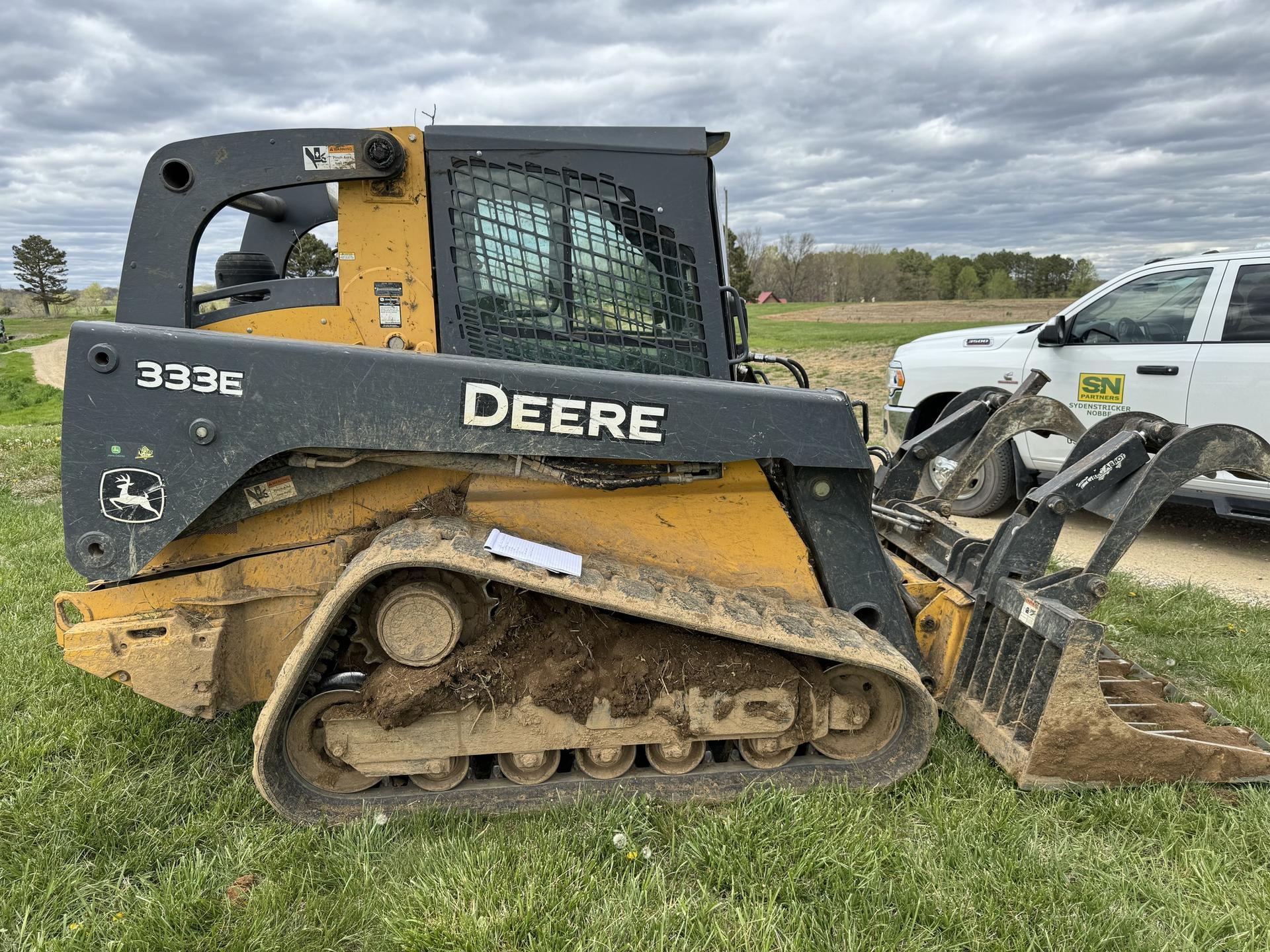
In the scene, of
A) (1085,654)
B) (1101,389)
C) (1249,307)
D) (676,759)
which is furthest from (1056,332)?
(676,759)

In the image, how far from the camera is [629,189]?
300 centimetres

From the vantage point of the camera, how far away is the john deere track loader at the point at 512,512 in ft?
8.46

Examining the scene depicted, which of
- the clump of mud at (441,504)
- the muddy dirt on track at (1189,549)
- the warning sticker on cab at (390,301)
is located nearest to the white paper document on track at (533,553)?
the clump of mud at (441,504)

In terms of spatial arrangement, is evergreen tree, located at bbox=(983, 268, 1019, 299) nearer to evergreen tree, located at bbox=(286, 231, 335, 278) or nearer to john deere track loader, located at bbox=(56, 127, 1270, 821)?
evergreen tree, located at bbox=(286, 231, 335, 278)

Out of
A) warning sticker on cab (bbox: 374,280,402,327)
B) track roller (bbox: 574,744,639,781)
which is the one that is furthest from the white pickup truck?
warning sticker on cab (bbox: 374,280,402,327)

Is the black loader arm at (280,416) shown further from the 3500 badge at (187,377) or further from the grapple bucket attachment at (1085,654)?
the grapple bucket attachment at (1085,654)

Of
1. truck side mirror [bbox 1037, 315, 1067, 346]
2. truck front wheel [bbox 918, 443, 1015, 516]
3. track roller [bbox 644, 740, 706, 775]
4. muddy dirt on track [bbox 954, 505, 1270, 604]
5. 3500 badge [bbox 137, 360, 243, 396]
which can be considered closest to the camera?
3500 badge [bbox 137, 360, 243, 396]

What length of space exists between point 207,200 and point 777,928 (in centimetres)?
298

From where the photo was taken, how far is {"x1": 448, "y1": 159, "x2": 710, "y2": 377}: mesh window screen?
116 inches

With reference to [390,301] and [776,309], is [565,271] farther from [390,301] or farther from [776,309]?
[776,309]

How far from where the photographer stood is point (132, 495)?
2.59 m

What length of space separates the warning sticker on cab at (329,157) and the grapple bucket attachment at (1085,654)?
2.79m

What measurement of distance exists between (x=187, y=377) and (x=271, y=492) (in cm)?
45

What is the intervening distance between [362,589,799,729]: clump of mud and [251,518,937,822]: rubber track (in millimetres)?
180
